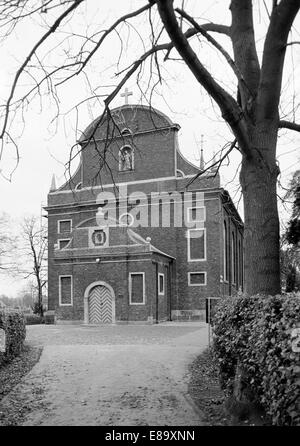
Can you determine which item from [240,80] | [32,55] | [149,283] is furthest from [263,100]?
[149,283]

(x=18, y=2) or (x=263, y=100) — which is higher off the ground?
(x=18, y=2)

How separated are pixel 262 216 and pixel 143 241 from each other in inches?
804

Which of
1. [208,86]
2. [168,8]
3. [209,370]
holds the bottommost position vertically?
[209,370]

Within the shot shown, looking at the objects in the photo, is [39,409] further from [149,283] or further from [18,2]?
[149,283]

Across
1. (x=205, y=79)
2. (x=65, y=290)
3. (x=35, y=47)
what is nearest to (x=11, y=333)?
(x=35, y=47)

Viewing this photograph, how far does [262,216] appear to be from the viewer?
741 cm

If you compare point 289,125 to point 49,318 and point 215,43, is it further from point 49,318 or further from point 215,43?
point 49,318

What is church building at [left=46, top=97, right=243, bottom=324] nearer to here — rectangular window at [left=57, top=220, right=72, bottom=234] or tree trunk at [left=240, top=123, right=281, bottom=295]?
rectangular window at [left=57, top=220, right=72, bottom=234]

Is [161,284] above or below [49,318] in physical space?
above

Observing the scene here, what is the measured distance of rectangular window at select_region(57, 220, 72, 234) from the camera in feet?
109

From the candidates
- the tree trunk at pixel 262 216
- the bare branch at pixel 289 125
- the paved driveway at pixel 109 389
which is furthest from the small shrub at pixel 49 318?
the bare branch at pixel 289 125

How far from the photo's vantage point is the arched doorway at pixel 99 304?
2798 cm
